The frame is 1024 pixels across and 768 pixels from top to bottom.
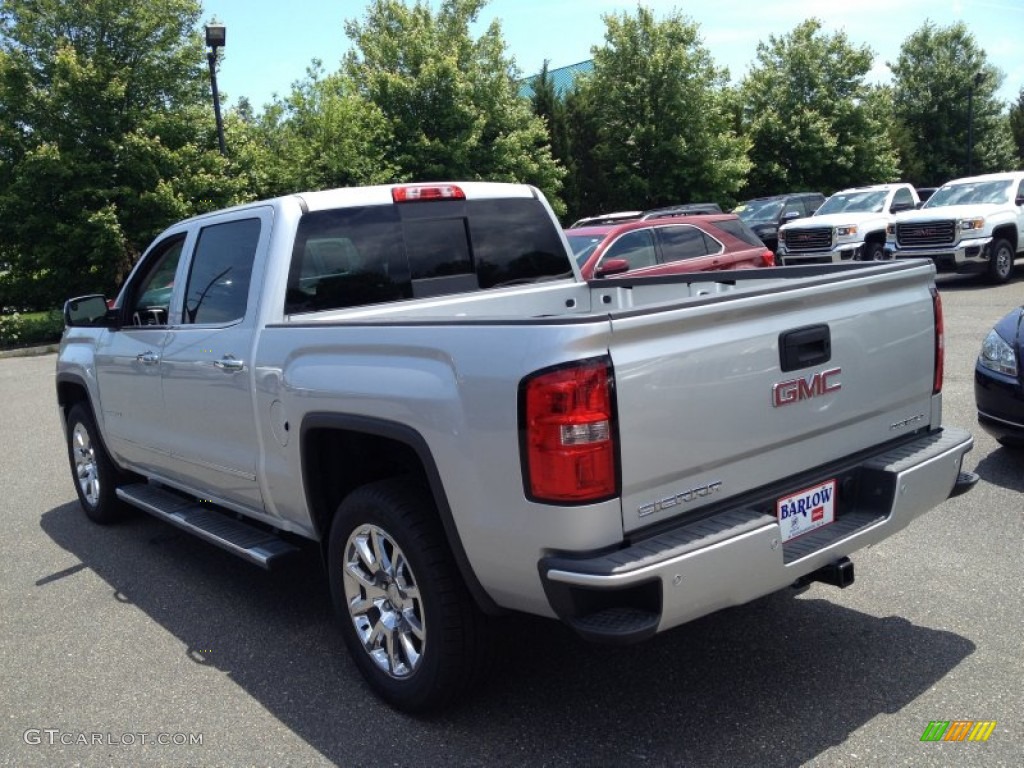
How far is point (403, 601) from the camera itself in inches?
135

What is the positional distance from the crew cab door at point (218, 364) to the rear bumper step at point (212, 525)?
15 centimetres

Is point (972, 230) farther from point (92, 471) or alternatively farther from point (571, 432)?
point (571, 432)

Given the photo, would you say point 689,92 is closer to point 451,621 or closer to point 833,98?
point 833,98

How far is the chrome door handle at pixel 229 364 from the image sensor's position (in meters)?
4.12

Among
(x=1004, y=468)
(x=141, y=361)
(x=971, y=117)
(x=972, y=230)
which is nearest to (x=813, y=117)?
(x=971, y=117)

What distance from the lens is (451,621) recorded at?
3188mm

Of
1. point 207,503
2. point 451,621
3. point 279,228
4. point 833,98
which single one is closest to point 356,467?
point 451,621

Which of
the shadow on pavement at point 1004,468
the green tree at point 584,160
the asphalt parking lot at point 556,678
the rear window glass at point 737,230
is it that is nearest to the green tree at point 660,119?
the green tree at point 584,160

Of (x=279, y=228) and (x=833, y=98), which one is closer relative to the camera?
(x=279, y=228)

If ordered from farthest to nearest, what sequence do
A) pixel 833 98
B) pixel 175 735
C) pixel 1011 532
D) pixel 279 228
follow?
pixel 833 98, pixel 1011 532, pixel 279 228, pixel 175 735

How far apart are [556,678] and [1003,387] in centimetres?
382

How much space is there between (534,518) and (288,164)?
25486mm

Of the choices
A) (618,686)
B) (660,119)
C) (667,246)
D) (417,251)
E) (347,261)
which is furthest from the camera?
(660,119)

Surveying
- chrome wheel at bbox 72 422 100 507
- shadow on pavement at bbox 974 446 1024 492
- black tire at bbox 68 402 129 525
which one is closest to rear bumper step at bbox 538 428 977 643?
shadow on pavement at bbox 974 446 1024 492
